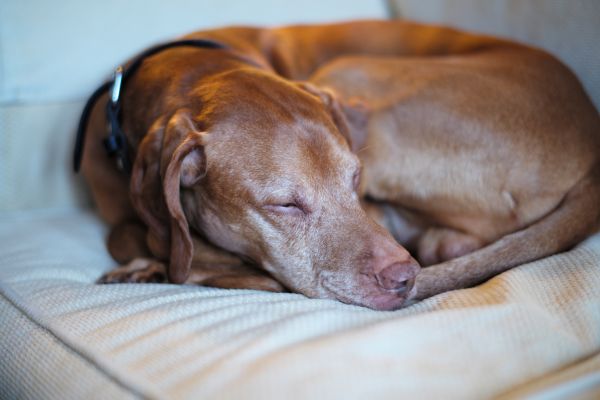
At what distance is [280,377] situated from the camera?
132 centimetres

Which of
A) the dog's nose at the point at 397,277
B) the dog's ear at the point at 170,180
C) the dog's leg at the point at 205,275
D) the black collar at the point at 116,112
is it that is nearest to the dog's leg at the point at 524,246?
the dog's nose at the point at 397,277

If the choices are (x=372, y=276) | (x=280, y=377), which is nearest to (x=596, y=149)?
(x=372, y=276)

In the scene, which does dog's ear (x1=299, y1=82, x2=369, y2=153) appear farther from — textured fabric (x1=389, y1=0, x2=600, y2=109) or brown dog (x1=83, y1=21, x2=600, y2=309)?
textured fabric (x1=389, y1=0, x2=600, y2=109)

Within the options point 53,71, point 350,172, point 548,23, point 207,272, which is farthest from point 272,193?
point 548,23

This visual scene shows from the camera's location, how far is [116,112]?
2350mm

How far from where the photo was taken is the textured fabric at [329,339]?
1.35m

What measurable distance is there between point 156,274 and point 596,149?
5.47ft

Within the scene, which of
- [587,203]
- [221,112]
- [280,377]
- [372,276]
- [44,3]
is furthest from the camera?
[44,3]

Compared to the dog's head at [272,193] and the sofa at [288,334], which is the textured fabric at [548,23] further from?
the dog's head at [272,193]

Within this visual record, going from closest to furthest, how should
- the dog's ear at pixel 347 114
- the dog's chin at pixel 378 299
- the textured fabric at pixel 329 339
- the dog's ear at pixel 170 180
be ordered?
the textured fabric at pixel 329 339 < the dog's chin at pixel 378 299 < the dog's ear at pixel 170 180 < the dog's ear at pixel 347 114

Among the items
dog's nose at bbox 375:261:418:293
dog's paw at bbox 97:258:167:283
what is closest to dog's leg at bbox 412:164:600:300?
dog's nose at bbox 375:261:418:293

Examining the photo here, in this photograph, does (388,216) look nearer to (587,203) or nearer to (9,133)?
(587,203)

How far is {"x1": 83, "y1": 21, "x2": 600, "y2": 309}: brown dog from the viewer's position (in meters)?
1.92

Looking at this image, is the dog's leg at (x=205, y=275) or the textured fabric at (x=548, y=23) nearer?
the dog's leg at (x=205, y=275)
